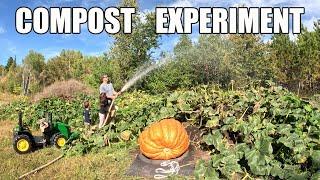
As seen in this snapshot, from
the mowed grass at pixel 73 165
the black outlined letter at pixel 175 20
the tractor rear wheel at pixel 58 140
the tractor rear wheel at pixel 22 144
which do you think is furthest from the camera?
the black outlined letter at pixel 175 20

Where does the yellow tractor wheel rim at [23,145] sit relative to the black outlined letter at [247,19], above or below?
below

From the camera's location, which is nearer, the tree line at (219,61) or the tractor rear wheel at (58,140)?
the tractor rear wheel at (58,140)

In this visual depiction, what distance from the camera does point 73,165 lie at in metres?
6.91

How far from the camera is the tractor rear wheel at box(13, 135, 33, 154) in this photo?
8602mm

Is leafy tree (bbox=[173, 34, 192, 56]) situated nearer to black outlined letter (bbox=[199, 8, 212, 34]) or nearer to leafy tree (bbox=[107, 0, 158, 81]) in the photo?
leafy tree (bbox=[107, 0, 158, 81])

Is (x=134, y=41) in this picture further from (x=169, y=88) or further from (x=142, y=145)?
(x=142, y=145)

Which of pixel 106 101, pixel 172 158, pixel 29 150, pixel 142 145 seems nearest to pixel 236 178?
pixel 172 158

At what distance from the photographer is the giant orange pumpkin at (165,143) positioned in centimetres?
647

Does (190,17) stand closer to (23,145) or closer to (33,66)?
(23,145)

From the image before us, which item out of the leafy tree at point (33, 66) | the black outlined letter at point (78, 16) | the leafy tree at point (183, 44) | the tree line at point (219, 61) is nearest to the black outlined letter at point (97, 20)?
the black outlined letter at point (78, 16)

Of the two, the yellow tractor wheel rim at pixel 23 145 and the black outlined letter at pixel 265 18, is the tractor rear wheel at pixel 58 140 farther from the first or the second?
the black outlined letter at pixel 265 18

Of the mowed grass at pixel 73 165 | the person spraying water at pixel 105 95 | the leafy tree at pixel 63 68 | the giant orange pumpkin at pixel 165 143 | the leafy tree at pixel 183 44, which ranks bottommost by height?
the mowed grass at pixel 73 165

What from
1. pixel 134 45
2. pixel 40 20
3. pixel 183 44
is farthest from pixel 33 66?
pixel 40 20

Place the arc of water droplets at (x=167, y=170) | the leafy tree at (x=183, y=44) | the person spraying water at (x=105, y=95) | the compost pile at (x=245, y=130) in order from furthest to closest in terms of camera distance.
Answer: the leafy tree at (x=183, y=44) → the person spraying water at (x=105, y=95) → the arc of water droplets at (x=167, y=170) → the compost pile at (x=245, y=130)
